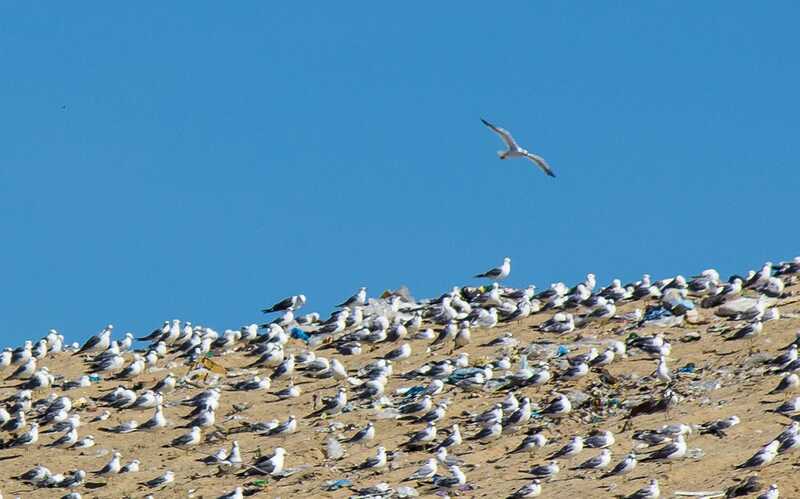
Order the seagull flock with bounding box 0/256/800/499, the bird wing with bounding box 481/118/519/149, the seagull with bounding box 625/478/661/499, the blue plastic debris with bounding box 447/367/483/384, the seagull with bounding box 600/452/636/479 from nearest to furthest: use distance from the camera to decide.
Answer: the seagull with bounding box 625/478/661/499 < the seagull with bounding box 600/452/636/479 < the seagull flock with bounding box 0/256/800/499 < the blue plastic debris with bounding box 447/367/483/384 < the bird wing with bounding box 481/118/519/149

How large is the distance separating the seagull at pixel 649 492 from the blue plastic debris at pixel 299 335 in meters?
15.9

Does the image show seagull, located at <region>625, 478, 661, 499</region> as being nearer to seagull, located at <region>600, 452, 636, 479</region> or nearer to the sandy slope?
the sandy slope

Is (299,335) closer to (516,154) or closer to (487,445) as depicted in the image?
(516,154)

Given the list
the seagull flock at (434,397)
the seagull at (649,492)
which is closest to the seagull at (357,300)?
the seagull flock at (434,397)

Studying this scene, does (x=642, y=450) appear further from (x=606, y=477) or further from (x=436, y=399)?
(x=436, y=399)

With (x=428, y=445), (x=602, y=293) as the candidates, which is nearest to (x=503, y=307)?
(x=602, y=293)

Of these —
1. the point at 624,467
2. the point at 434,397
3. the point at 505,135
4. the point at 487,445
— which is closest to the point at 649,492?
the point at 624,467

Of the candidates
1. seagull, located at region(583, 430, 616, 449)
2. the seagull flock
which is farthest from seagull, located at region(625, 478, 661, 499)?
seagull, located at region(583, 430, 616, 449)

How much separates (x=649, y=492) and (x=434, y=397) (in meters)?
8.57

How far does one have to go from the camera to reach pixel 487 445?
3166 cm

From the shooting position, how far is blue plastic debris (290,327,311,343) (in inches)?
1657

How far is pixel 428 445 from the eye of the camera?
105 ft

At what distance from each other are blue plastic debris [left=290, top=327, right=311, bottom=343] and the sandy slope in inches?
124

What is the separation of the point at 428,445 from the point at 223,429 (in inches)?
175
